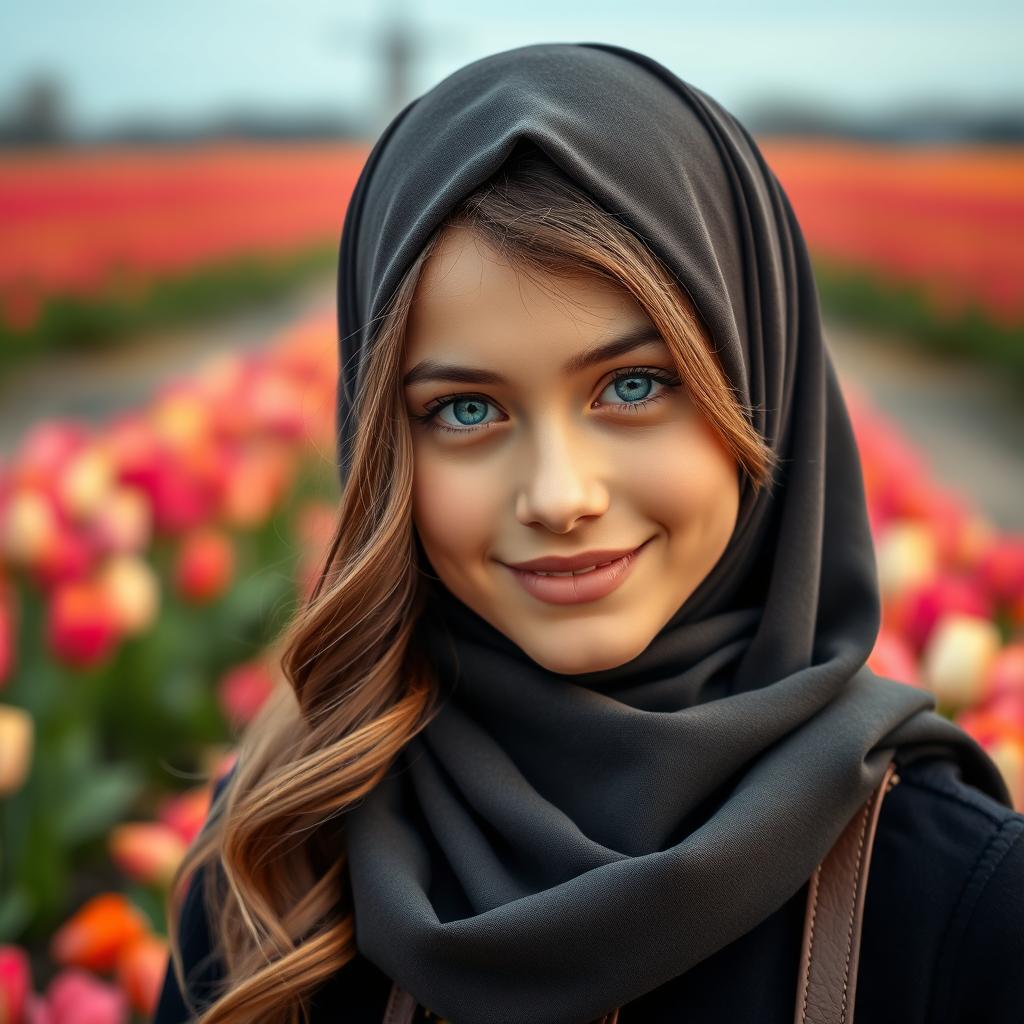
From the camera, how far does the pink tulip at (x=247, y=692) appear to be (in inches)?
93.0

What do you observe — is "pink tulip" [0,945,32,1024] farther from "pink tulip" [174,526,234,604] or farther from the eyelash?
the eyelash

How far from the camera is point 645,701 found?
1.32 metres

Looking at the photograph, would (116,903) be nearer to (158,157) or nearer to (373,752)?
(373,752)

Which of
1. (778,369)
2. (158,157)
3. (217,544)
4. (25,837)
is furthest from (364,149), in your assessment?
(778,369)

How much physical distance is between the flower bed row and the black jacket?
0.35 meters

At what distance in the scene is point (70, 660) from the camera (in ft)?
7.53

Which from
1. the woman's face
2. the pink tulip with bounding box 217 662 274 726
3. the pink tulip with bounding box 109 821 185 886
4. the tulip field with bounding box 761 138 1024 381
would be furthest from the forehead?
the tulip field with bounding box 761 138 1024 381

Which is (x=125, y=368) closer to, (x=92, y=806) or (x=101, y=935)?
(x=92, y=806)

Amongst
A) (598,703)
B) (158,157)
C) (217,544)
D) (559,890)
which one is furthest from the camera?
(158,157)

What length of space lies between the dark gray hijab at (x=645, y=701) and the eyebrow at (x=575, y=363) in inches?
2.9

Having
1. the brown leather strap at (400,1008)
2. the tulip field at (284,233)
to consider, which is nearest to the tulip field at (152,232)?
the tulip field at (284,233)

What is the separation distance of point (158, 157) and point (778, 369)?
2.88 meters

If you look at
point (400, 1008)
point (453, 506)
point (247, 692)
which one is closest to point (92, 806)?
point (247, 692)

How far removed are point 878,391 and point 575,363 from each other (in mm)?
2325
